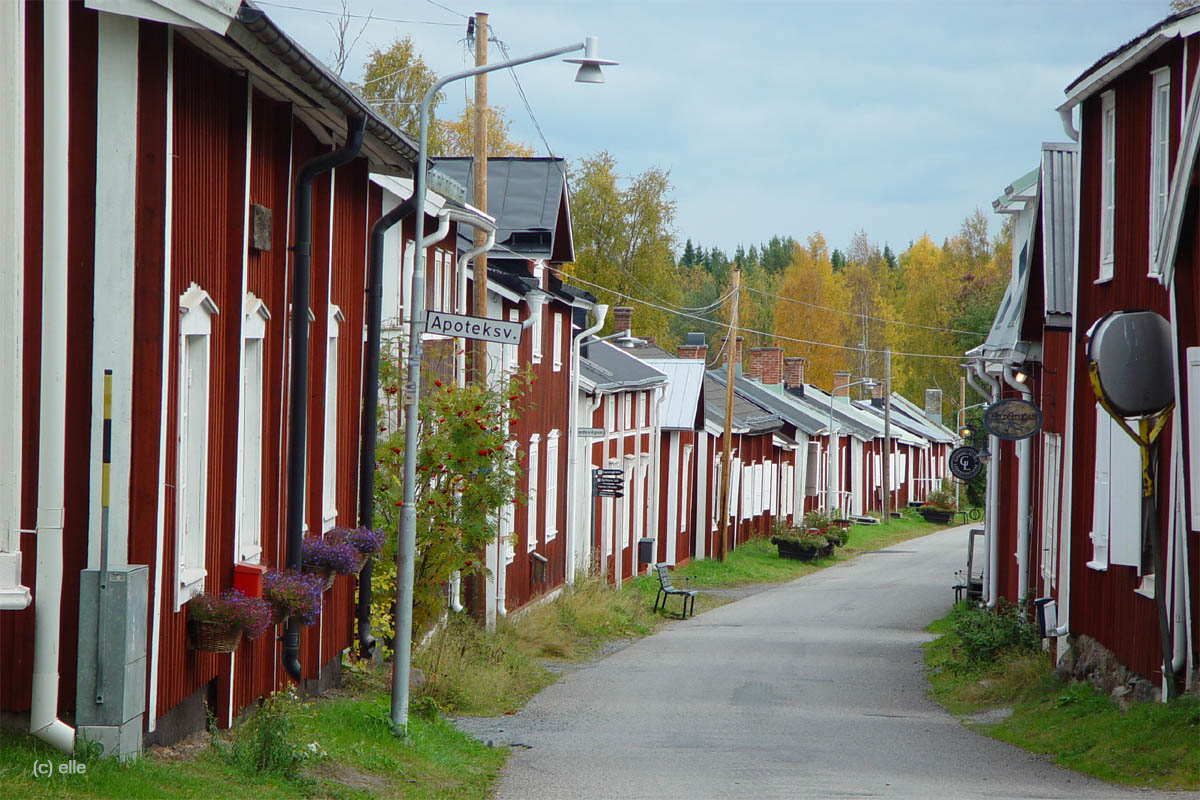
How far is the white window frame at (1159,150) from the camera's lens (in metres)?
11.7

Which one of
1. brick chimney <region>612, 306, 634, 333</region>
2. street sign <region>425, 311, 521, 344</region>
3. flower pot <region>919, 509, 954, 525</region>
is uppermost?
brick chimney <region>612, 306, 634, 333</region>

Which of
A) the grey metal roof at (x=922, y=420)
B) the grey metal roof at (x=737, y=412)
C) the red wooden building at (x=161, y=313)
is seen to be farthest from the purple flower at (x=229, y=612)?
the grey metal roof at (x=922, y=420)

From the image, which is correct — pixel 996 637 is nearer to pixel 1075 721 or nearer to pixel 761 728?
pixel 1075 721

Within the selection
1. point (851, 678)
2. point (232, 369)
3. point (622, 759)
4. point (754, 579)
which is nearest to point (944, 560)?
point (754, 579)

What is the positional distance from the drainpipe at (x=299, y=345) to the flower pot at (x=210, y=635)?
5.79ft

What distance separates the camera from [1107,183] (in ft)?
44.7

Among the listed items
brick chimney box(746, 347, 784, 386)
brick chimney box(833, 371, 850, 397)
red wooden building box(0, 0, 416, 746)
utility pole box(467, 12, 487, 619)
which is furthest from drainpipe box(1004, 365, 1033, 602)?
brick chimney box(833, 371, 850, 397)

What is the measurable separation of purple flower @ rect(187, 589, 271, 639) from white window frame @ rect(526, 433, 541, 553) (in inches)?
562

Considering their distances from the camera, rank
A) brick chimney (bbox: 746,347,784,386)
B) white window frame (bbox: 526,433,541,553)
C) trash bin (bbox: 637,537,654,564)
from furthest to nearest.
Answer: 1. brick chimney (bbox: 746,347,784,386)
2. trash bin (bbox: 637,537,654,564)
3. white window frame (bbox: 526,433,541,553)

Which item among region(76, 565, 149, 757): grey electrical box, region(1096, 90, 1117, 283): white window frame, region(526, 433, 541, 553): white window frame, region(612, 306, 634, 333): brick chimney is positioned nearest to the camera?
region(76, 565, 149, 757): grey electrical box

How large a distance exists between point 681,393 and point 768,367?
78.3ft

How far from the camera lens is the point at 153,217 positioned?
727 centimetres

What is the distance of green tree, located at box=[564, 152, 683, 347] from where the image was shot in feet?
168

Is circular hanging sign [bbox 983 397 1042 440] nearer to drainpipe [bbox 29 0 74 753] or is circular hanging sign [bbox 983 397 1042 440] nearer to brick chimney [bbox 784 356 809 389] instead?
drainpipe [bbox 29 0 74 753]
